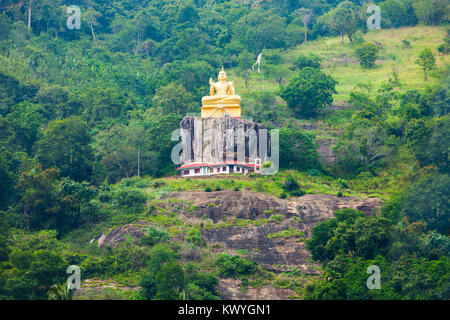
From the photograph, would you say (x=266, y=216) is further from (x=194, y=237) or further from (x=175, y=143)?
(x=175, y=143)

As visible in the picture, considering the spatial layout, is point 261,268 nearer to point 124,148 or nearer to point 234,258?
point 234,258

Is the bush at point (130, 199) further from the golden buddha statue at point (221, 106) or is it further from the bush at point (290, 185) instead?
the golden buddha statue at point (221, 106)

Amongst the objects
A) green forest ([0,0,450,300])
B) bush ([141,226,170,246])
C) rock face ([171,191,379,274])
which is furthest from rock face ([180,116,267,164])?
bush ([141,226,170,246])

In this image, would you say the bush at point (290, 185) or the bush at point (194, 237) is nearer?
the bush at point (194, 237)

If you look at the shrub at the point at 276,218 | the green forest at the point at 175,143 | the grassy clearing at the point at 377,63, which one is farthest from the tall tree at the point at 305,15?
the shrub at the point at 276,218

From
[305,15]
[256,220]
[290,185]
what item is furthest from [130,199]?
[305,15]

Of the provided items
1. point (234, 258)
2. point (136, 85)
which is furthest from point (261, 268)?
point (136, 85)

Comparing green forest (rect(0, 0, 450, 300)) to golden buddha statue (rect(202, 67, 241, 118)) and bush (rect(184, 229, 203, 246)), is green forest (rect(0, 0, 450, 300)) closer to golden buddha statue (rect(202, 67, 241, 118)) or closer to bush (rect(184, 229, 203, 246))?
bush (rect(184, 229, 203, 246))

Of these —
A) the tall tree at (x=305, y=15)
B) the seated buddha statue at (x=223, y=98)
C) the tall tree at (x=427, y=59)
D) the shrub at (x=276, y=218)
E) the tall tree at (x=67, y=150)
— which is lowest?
the shrub at (x=276, y=218)
